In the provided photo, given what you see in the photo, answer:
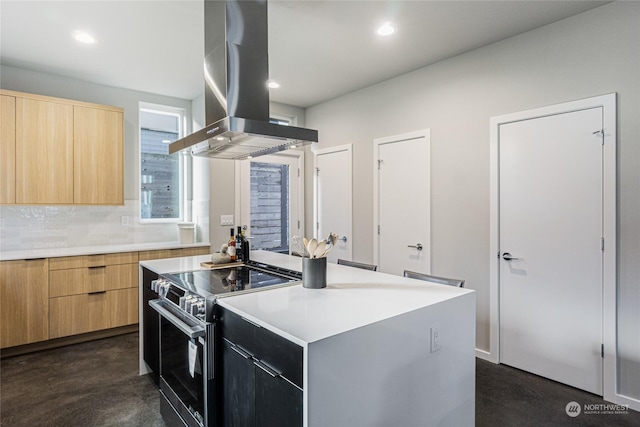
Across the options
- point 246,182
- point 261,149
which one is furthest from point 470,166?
point 246,182

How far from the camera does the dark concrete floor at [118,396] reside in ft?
7.73

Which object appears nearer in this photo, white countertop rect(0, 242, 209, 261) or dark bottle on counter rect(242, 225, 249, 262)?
dark bottle on counter rect(242, 225, 249, 262)

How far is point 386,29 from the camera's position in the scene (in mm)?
2953

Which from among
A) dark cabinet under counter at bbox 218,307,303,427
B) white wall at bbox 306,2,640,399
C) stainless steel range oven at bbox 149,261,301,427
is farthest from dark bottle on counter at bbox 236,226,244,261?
white wall at bbox 306,2,640,399

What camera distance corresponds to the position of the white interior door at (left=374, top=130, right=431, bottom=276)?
376 centimetres

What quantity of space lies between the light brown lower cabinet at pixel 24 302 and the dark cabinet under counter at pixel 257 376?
2819 mm

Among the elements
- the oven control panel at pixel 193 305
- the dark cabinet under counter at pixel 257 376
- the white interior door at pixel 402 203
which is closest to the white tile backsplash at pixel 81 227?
the white interior door at pixel 402 203

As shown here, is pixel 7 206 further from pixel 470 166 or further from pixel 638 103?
pixel 638 103

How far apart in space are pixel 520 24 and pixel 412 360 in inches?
111

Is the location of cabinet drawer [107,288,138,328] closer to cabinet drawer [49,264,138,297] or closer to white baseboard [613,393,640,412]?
cabinet drawer [49,264,138,297]

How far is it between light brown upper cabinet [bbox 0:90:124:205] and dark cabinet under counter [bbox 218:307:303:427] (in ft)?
10.3

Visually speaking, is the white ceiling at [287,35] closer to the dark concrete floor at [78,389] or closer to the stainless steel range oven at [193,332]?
the stainless steel range oven at [193,332]

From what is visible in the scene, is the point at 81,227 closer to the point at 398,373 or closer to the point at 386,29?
the point at 386,29

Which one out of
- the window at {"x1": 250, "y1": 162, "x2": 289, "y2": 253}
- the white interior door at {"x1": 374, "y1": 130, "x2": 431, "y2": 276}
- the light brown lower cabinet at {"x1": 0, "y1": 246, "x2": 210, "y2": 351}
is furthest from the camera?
the window at {"x1": 250, "y1": 162, "x2": 289, "y2": 253}
